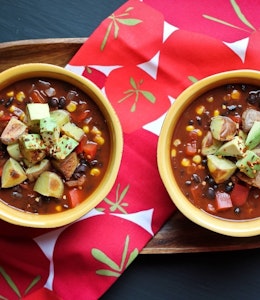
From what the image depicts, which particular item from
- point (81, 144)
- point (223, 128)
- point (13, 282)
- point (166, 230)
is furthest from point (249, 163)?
point (13, 282)

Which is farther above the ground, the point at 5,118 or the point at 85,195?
the point at 5,118

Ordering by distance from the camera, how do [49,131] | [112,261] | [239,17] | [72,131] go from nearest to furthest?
[49,131] → [72,131] → [112,261] → [239,17]

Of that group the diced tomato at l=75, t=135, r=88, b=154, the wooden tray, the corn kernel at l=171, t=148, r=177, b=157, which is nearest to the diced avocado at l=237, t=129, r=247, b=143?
the corn kernel at l=171, t=148, r=177, b=157

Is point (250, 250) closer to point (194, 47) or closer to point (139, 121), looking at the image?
point (139, 121)

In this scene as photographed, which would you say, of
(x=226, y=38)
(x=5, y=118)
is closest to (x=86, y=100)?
(x=5, y=118)

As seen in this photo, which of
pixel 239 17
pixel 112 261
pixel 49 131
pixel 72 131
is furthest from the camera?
pixel 239 17

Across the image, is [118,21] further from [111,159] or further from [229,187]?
[229,187]

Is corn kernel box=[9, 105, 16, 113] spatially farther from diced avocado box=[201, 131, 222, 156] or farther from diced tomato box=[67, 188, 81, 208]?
diced avocado box=[201, 131, 222, 156]
